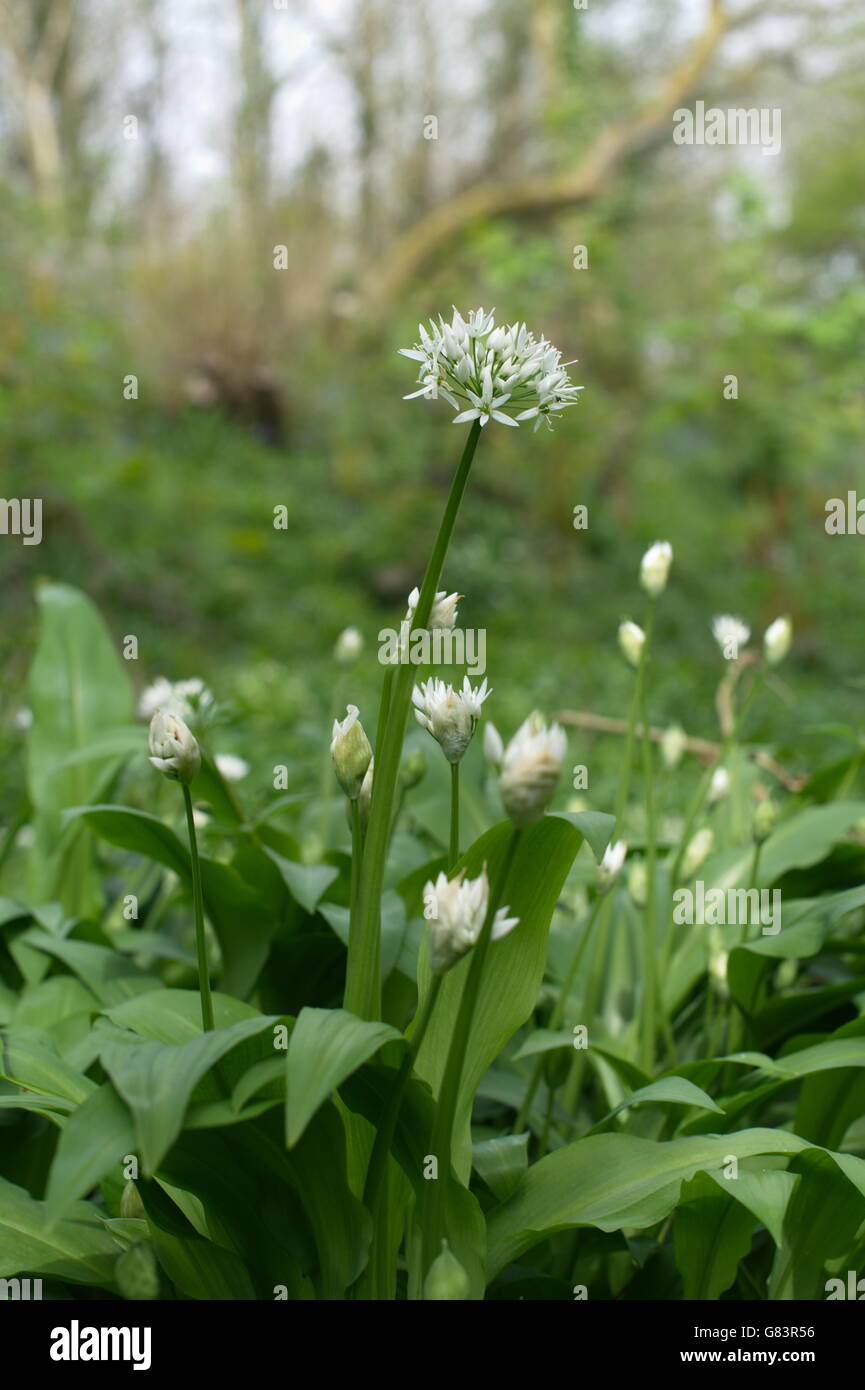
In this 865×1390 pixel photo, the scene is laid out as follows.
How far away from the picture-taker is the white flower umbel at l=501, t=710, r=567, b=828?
0.93 m

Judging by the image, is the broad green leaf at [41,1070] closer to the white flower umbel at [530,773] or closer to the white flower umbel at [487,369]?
the white flower umbel at [530,773]

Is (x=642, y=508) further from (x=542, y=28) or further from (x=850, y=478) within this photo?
(x=542, y=28)

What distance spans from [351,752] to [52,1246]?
58cm

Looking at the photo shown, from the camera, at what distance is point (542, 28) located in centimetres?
1066

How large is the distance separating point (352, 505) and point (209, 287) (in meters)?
2.19

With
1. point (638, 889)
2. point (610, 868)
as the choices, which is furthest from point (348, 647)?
point (610, 868)

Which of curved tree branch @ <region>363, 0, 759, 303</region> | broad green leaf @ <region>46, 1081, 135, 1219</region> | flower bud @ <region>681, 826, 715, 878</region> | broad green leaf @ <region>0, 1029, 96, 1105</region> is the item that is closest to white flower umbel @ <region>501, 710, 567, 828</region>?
broad green leaf @ <region>46, 1081, 135, 1219</region>

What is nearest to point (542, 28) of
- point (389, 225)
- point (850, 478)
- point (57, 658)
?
point (389, 225)

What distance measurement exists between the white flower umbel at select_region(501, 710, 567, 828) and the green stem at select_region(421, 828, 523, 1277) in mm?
31

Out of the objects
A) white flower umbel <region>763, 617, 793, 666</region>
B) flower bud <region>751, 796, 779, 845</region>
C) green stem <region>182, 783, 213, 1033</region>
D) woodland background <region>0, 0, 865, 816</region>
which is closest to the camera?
green stem <region>182, 783, 213, 1033</region>

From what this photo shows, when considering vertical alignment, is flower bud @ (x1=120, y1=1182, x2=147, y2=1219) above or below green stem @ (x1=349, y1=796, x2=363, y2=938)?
below

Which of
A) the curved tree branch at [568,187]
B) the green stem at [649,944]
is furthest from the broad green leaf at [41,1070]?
the curved tree branch at [568,187]

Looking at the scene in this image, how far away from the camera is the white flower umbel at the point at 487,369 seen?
109 cm

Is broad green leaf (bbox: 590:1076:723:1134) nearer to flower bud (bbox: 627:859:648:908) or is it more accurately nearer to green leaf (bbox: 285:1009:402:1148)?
green leaf (bbox: 285:1009:402:1148)
